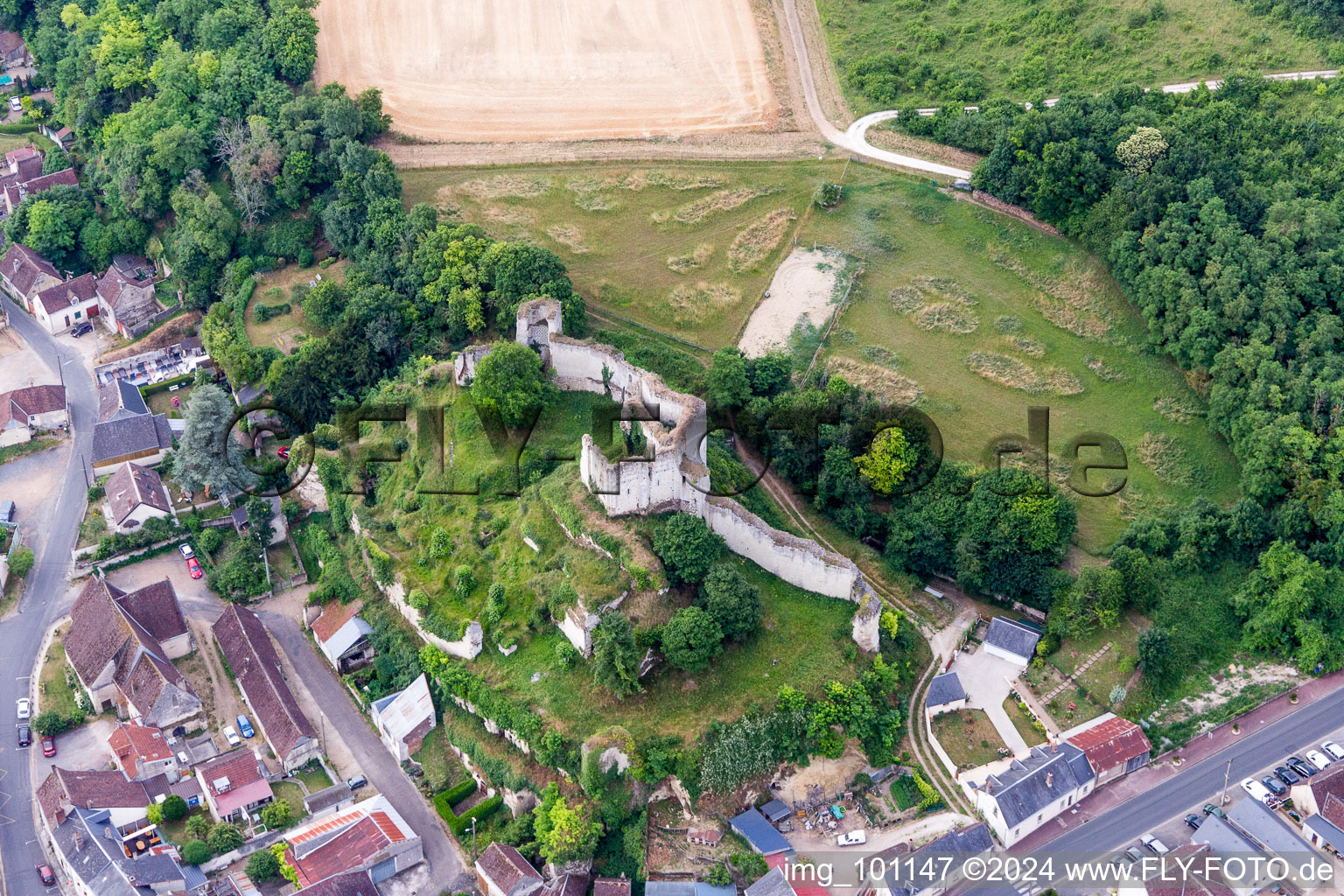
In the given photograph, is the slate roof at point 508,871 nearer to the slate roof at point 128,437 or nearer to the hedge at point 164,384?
the slate roof at point 128,437

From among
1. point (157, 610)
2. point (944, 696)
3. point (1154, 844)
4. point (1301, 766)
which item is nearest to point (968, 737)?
point (944, 696)

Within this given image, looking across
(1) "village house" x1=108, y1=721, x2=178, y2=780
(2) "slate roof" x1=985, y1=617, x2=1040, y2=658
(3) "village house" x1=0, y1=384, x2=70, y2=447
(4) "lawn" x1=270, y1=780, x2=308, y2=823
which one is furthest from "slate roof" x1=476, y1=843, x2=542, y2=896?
(3) "village house" x1=0, y1=384, x2=70, y2=447

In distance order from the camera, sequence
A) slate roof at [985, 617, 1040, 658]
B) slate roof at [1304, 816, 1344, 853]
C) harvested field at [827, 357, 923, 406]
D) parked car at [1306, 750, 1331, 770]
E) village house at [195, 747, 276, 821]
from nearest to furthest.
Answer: slate roof at [1304, 816, 1344, 853] → village house at [195, 747, 276, 821] → parked car at [1306, 750, 1331, 770] → slate roof at [985, 617, 1040, 658] → harvested field at [827, 357, 923, 406]

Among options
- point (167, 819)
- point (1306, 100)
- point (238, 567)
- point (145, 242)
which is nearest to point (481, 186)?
point (145, 242)

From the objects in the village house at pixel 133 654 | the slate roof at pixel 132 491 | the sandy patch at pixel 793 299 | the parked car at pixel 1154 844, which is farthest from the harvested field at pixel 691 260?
the parked car at pixel 1154 844

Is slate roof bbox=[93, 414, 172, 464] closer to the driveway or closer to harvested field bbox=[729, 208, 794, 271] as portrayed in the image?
harvested field bbox=[729, 208, 794, 271]

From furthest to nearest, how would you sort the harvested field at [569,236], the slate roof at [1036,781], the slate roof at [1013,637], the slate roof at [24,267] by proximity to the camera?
the slate roof at [24,267]
the harvested field at [569,236]
the slate roof at [1013,637]
the slate roof at [1036,781]

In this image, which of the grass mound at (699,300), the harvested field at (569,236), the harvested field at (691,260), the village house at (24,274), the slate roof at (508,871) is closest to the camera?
the slate roof at (508,871)
